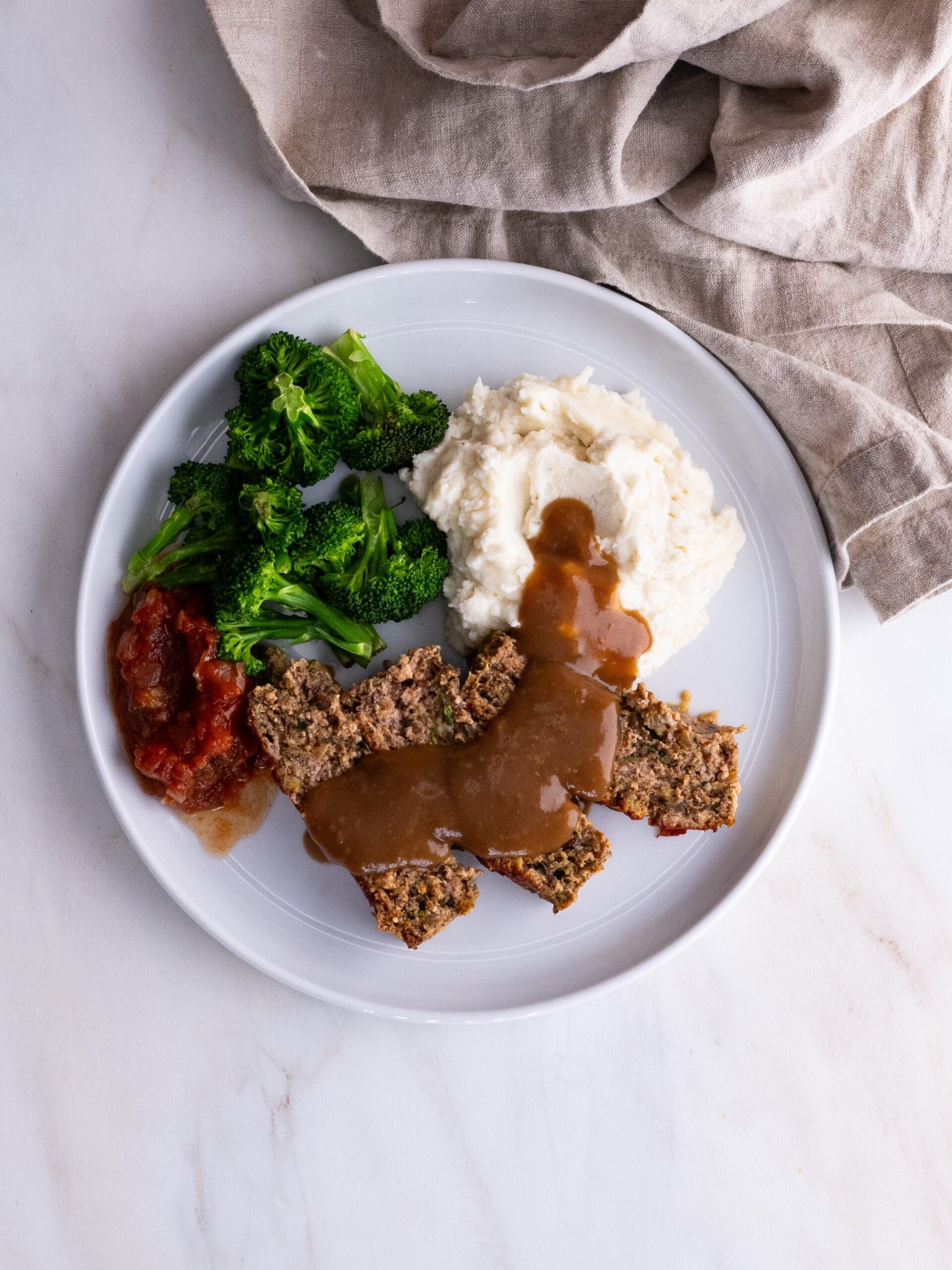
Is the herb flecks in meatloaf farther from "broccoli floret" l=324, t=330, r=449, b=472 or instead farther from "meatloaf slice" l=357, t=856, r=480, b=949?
"broccoli floret" l=324, t=330, r=449, b=472

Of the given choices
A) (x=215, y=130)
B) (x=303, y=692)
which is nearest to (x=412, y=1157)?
(x=303, y=692)

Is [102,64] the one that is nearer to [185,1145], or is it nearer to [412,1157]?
[185,1145]

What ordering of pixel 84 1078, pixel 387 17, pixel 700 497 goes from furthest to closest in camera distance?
pixel 84 1078, pixel 700 497, pixel 387 17

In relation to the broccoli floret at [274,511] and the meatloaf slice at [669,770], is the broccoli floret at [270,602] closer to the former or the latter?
the broccoli floret at [274,511]

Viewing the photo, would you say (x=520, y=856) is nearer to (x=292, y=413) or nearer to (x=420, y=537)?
(x=420, y=537)

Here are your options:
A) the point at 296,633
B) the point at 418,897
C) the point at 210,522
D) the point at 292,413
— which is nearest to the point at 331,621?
the point at 296,633

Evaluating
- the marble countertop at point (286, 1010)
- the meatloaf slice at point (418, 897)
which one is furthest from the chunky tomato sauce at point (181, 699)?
the meatloaf slice at point (418, 897)
